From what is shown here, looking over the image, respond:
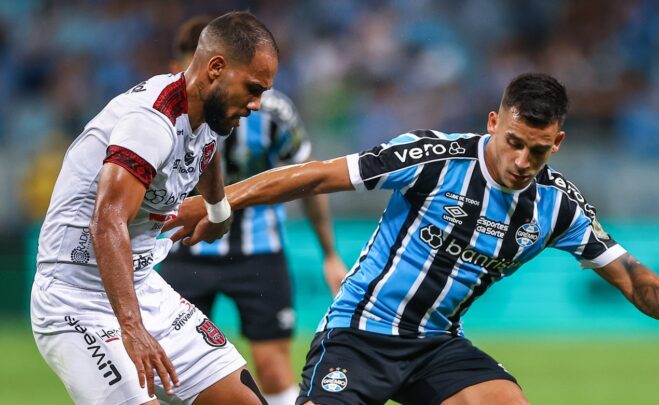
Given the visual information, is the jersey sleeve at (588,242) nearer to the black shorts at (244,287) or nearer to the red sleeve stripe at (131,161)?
the red sleeve stripe at (131,161)

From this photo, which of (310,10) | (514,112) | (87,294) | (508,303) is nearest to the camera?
(87,294)

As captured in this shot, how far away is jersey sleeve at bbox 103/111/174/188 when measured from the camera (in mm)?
3914

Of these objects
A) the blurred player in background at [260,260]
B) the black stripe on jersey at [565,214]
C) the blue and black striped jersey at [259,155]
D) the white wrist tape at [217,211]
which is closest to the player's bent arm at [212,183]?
the white wrist tape at [217,211]

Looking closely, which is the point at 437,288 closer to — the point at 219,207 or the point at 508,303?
the point at 219,207

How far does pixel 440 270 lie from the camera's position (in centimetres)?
499

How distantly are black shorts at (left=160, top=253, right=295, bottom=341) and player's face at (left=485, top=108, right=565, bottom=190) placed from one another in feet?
7.97

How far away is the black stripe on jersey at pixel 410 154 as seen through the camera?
485cm

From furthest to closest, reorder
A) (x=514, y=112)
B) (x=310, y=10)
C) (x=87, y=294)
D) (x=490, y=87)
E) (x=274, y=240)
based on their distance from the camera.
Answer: (x=310, y=10) → (x=490, y=87) → (x=274, y=240) → (x=514, y=112) → (x=87, y=294)

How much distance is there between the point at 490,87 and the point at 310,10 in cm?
288

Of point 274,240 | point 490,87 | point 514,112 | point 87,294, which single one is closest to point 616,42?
point 490,87

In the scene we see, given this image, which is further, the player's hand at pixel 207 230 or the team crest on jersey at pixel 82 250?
the player's hand at pixel 207 230

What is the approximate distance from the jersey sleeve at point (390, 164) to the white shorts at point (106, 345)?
3.21ft

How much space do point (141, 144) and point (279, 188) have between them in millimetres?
962

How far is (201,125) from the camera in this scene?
14.5ft
